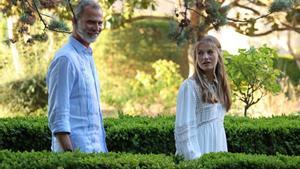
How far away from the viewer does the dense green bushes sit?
372cm

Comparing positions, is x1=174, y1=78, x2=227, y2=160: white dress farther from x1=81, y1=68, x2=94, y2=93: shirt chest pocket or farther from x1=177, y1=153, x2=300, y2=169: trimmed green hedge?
x1=81, y1=68, x2=94, y2=93: shirt chest pocket

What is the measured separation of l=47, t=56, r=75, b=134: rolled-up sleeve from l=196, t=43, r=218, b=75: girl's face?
2.98 feet

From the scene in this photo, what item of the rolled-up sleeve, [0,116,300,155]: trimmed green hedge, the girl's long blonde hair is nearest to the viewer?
the rolled-up sleeve

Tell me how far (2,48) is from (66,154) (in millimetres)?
11318

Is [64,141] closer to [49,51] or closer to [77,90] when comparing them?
[77,90]

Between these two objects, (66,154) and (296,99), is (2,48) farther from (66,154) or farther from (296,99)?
(66,154)

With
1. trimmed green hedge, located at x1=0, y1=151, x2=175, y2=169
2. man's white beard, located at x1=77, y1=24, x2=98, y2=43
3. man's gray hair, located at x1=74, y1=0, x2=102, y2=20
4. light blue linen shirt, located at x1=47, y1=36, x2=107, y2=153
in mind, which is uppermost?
man's gray hair, located at x1=74, y1=0, x2=102, y2=20

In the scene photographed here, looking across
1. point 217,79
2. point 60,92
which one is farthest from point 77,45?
point 217,79

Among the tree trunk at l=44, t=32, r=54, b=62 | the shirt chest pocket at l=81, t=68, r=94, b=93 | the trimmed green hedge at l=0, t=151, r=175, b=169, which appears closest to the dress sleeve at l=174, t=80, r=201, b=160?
the trimmed green hedge at l=0, t=151, r=175, b=169

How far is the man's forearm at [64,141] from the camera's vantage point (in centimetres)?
369

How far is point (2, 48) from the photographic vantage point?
48.1 feet

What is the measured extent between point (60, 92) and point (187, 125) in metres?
0.84

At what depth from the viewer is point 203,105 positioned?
4.24 metres

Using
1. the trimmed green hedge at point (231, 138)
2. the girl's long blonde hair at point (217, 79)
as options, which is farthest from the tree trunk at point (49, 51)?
the girl's long blonde hair at point (217, 79)
